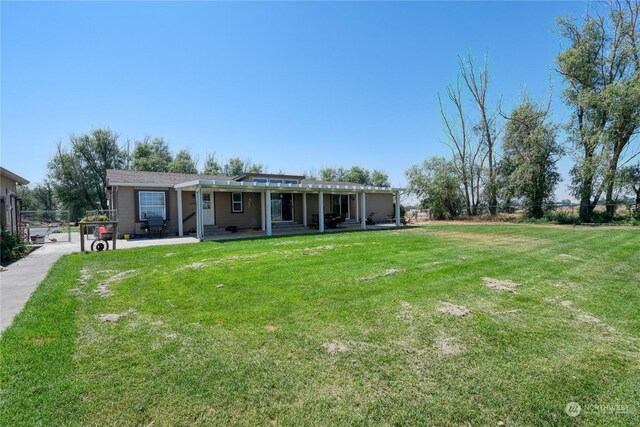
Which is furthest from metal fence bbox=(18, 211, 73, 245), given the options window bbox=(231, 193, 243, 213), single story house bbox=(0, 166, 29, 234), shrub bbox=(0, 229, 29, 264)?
window bbox=(231, 193, 243, 213)

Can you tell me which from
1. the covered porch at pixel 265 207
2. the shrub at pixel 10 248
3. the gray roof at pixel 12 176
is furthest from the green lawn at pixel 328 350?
the gray roof at pixel 12 176

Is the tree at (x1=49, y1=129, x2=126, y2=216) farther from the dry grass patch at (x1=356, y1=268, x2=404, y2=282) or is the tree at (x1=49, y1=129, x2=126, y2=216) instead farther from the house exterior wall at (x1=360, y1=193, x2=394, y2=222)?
the dry grass patch at (x1=356, y1=268, x2=404, y2=282)

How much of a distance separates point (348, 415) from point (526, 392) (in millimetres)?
1419

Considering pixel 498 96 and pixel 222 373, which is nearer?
pixel 222 373

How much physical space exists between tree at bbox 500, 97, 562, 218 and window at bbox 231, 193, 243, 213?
19093 mm

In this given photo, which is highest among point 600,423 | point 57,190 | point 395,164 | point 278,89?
→ point 278,89

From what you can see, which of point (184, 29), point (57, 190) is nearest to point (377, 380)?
point (184, 29)

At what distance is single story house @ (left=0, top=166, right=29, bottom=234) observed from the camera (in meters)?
11.8

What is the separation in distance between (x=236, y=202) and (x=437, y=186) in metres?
16.1

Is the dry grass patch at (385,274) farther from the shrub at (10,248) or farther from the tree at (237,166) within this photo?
the tree at (237,166)

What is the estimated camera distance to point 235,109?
79.5ft

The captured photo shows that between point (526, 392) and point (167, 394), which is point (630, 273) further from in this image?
point (167, 394)

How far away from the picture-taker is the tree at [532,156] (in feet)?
70.7

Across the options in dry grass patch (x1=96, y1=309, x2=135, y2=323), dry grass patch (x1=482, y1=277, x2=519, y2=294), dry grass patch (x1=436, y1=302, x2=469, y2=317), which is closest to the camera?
dry grass patch (x1=96, y1=309, x2=135, y2=323)
